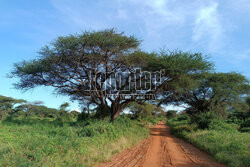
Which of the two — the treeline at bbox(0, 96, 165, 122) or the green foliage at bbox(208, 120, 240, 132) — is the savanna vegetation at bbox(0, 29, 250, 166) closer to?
the green foliage at bbox(208, 120, 240, 132)

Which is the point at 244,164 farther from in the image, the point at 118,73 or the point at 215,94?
the point at 215,94

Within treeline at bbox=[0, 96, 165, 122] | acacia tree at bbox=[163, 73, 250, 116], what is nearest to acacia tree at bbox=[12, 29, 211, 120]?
acacia tree at bbox=[163, 73, 250, 116]

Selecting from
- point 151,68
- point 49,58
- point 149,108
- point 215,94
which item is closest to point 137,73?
point 151,68

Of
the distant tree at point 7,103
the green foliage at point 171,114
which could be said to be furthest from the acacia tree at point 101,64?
the green foliage at point 171,114

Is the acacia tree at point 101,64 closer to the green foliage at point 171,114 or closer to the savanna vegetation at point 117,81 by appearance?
the savanna vegetation at point 117,81

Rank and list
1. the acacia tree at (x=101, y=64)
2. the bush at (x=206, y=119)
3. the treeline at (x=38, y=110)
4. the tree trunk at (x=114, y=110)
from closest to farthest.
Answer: the acacia tree at (x=101, y=64), the bush at (x=206, y=119), the tree trunk at (x=114, y=110), the treeline at (x=38, y=110)

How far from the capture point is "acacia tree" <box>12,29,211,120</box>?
1256 centimetres

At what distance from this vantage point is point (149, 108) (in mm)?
32000

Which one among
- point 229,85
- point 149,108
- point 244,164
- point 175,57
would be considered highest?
point 175,57

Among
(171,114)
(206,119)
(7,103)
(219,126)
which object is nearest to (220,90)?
(206,119)

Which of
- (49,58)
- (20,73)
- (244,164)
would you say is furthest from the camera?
(20,73)

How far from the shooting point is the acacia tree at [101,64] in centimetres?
1256

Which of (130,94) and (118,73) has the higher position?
(118,73)

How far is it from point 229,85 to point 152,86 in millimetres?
8928
